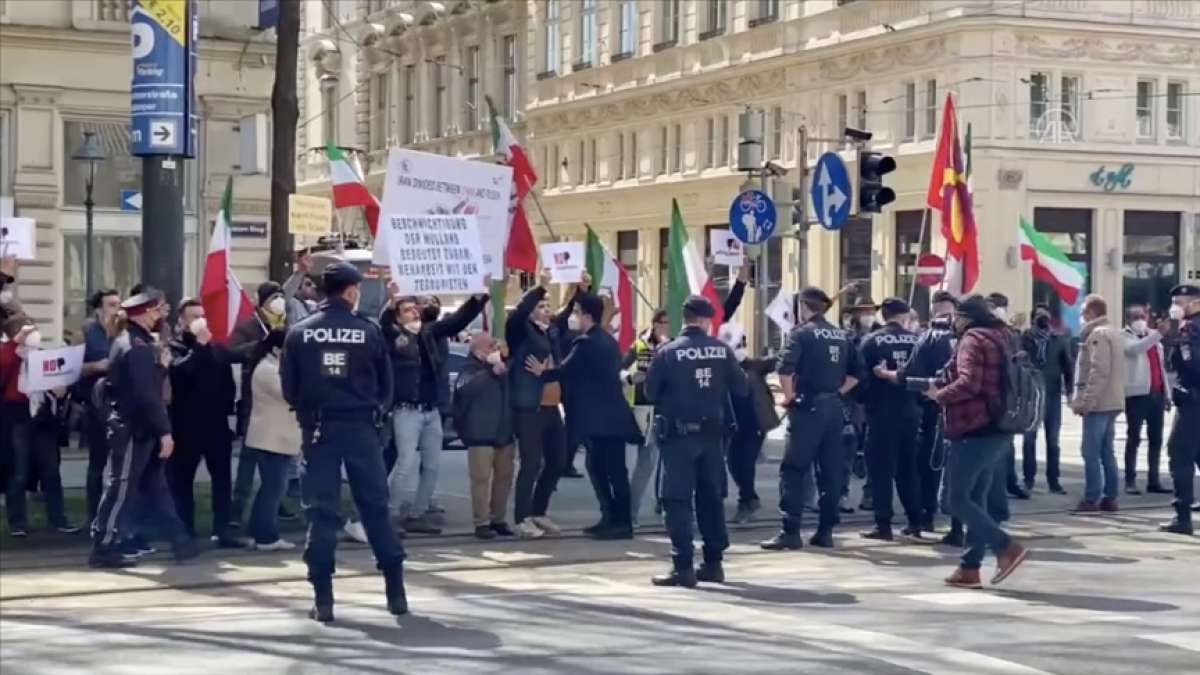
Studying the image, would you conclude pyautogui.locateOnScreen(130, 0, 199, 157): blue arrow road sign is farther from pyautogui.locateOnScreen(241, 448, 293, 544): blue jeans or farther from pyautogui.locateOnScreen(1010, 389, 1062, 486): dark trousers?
pyautogui.locateOnScreen(1010, 389, 1062, 486): dark trousers

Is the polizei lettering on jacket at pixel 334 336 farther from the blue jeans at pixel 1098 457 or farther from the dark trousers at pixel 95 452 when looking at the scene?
the blue jeans at pixel 1098 457

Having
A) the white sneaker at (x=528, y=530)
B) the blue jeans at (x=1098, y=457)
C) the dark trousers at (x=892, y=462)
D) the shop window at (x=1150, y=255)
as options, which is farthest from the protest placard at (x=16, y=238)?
the shop window at (x=1150, y=255)

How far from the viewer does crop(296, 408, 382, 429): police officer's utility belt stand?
10.9 meters

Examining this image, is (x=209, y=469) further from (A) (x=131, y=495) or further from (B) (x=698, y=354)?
(B) (x=698, y=354)

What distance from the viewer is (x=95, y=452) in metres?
13.9

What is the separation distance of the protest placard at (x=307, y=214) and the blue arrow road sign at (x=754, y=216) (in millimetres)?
4196

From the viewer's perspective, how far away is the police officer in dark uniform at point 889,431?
1496cm

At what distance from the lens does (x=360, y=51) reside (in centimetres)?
6631

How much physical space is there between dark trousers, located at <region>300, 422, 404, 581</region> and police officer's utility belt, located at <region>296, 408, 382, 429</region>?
22 millimetres

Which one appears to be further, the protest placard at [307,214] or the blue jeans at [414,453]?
the protest placard at [307,214]

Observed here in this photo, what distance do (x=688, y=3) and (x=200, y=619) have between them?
139 feet

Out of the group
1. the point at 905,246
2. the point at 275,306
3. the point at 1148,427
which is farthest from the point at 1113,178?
the point at 275,306

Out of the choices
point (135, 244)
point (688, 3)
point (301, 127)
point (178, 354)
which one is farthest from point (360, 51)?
point (178, 354)

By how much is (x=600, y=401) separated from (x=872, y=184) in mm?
7204
